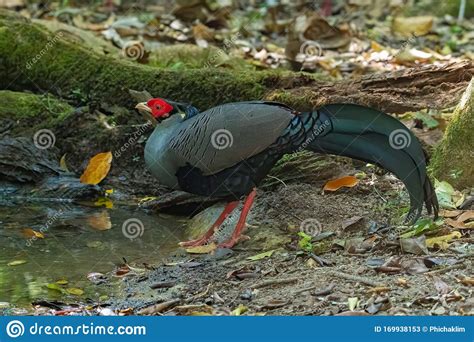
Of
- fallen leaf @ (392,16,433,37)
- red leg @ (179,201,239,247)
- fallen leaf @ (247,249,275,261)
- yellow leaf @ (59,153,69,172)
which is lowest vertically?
fallen leaf @ (247,249,275,261)

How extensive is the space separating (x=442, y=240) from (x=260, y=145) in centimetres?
113

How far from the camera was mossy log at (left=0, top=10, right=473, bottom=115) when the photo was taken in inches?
242

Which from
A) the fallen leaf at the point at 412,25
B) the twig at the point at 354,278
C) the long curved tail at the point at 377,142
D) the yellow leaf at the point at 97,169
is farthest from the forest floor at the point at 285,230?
the fallen leaf at the point at 412,25

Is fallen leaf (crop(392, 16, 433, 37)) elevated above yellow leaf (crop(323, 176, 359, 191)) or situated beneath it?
elevated above

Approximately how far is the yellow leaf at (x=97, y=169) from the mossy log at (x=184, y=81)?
62cm

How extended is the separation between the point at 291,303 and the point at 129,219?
2314 mm

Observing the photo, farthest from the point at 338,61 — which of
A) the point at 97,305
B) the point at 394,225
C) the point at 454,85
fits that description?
the point at 97,305

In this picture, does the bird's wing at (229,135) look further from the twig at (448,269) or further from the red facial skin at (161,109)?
the twig at (448,269)

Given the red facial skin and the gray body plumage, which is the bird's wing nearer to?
the gray body plumage

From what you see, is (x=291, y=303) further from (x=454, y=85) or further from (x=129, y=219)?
(x=454, y=85)

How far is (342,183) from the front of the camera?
214 inches

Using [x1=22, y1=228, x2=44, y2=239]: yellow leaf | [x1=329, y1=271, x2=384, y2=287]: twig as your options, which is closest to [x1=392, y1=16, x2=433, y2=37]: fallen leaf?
[x1=22, y1=228, x2=44, y2=239]: yellow leaf

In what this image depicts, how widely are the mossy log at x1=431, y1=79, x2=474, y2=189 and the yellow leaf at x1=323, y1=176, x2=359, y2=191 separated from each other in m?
0.50

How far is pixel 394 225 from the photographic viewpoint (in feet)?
15.8
